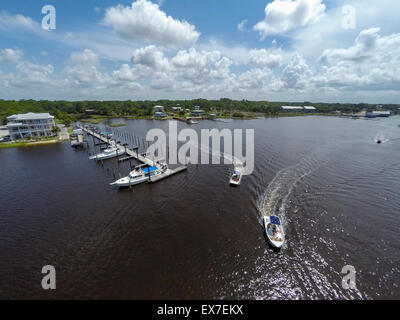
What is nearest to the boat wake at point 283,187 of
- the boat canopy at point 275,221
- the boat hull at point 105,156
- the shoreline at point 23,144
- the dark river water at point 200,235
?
the dark river water at point 200,235

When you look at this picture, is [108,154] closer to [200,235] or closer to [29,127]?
[200,235]

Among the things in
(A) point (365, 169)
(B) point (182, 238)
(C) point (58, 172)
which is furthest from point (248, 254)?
(C) point (58, 172)

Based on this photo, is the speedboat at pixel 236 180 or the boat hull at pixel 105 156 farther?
the boat hull at pixel 105 156

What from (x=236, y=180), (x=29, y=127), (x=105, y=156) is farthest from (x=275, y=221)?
(x=29, y=127)

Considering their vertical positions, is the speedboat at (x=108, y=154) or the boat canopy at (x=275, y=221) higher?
the speedboat at (x=108, y=154)

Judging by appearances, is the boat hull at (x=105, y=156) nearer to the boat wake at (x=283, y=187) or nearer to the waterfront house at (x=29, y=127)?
the waterfront house at (x=29, y=127)

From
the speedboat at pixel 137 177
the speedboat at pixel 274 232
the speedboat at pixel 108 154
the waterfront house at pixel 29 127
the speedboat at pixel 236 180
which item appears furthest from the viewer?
the waterfront house at pixel 29 127
